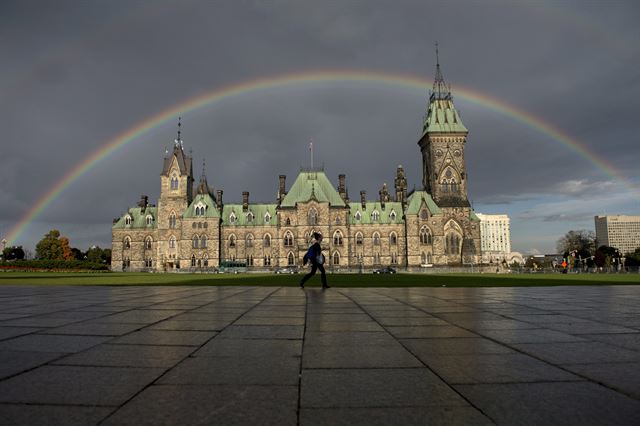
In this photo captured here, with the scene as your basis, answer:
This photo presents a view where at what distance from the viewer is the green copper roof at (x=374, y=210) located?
262 ft

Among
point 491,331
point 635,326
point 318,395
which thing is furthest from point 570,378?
point 635,326

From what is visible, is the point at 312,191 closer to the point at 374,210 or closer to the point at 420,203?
the point at 374,210

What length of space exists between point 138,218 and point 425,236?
52.4 meters

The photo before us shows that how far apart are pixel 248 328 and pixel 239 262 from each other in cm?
7291

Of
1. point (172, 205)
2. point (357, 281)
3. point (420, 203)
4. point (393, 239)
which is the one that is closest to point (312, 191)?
point (393, 239)

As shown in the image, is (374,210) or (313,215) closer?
(313,215)

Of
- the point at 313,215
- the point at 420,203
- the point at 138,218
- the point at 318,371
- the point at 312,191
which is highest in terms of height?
the point at 312,191

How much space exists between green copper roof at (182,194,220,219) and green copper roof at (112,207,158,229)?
31.4 ft

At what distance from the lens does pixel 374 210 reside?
265 ft

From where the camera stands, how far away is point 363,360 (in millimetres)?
4516

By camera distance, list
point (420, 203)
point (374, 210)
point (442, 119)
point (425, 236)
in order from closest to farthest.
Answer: point (425, 236), point (420, 203), point (374, 210), point (442, 119)

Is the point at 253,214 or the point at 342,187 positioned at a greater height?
the point at 342,187

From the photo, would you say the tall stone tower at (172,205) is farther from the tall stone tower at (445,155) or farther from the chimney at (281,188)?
the tall stone tower at (445,155)

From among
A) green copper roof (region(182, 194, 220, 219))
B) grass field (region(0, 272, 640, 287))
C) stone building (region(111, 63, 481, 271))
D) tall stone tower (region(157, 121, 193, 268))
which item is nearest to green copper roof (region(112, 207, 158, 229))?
stone building (region(111, 63, 481, 271))
